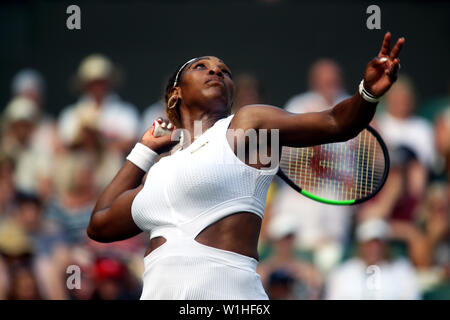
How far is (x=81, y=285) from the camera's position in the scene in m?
6.10

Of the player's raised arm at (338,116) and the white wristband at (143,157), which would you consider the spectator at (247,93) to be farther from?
the player's raised arm at (338,116)

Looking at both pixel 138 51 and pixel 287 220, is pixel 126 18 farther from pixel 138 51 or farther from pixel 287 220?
pixel 287 220

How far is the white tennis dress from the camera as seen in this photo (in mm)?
2867

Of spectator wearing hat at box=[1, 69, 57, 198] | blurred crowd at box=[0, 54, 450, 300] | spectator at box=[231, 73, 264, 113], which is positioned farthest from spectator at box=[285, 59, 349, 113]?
spectator wearing hat at box=[1, 69, 57, 198]

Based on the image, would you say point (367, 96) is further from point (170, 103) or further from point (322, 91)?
point (322, 91)

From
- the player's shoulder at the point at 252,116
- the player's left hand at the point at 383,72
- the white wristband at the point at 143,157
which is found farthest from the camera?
the white wristband at the point at 143,157

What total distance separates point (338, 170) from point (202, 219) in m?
1.11

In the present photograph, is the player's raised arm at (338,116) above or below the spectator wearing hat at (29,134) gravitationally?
above

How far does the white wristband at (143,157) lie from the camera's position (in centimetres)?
360

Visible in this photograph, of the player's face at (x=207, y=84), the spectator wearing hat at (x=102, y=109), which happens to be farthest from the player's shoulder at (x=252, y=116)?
the spectator wearing hat at (x=102, y=109)

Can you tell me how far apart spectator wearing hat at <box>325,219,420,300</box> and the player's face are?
A: 3230 mm

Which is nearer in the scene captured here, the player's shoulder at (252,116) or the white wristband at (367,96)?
the white wristband at (367,96)

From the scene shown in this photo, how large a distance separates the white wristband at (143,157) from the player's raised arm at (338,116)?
0.70 meters

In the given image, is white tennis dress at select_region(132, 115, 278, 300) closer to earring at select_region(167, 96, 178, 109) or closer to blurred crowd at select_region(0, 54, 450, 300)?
earring at select_region(167, 96, 178, 109)
